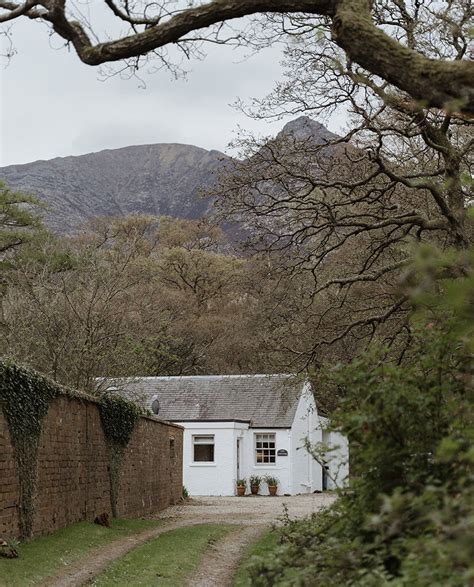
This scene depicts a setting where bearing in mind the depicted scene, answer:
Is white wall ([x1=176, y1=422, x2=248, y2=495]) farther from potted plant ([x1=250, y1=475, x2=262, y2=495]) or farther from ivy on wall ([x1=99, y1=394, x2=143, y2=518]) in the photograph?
ivy on wall ([x1=99, y1=394, x2=143, y2=518])

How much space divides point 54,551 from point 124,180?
114 m

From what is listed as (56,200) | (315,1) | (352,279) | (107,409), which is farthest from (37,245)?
(56,200)

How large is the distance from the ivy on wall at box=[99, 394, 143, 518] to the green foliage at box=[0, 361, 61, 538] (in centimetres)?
466

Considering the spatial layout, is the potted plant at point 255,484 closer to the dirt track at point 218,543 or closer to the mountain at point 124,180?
the dirt track at point 218,543

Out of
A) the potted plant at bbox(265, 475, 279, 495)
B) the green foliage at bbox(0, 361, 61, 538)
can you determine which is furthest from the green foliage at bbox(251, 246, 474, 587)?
the potted plant at bbox(265, 475, 279, 495)

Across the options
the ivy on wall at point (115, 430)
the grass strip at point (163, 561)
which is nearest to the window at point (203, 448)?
the ivy on wall at point (115, 430)

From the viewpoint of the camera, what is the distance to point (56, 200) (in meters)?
97.8

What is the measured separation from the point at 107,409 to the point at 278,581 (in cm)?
1510

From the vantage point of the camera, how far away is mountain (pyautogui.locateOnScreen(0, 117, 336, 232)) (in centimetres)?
10588

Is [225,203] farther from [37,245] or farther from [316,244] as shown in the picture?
[37,245]

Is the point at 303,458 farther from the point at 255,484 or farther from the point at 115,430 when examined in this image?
the point at 115,430

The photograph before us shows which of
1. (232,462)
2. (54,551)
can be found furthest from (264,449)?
(54,551)

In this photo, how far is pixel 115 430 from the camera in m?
20.4

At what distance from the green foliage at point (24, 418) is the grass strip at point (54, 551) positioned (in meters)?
0.60
